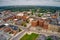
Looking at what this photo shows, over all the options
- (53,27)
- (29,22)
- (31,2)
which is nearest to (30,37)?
(53,27)

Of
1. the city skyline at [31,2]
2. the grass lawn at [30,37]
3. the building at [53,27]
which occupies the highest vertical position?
the city skyline at [31,2]

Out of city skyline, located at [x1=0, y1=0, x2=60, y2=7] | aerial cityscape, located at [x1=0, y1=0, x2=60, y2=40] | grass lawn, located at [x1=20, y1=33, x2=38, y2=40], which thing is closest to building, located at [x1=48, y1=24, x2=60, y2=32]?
aerial cityscape, located at [x1=0, y1=0, x2=60, y2=40]

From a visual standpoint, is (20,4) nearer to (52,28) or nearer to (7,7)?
(7,7)

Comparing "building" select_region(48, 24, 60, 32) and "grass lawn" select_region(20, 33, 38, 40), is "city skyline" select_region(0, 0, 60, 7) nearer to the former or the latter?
"building" select_region(48, 24, 60, 32)

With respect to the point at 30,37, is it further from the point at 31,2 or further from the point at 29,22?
the point at 31,2

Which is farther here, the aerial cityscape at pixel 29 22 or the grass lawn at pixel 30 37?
the aerial cityscape at pixel 29 22

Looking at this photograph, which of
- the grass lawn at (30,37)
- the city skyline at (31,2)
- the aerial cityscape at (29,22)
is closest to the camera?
the grass lawn at (30,37)

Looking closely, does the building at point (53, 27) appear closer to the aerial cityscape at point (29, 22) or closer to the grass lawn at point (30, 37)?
the aerial cityscape at point (29, 22)

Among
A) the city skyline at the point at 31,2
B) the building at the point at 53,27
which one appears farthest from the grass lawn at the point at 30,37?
the city skyline at the point at 31,2

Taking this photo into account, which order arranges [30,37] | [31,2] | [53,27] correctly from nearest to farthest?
1. [30,37]
2. [53,27]
3. [31,2]
